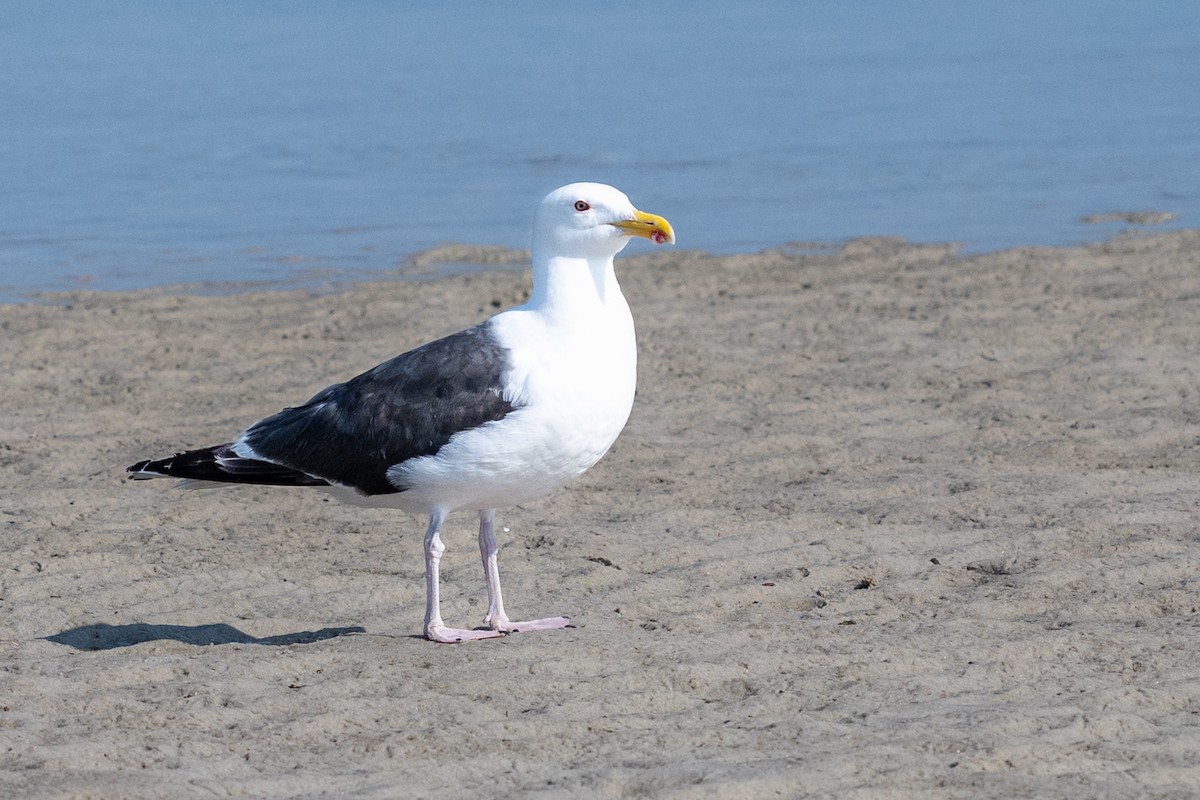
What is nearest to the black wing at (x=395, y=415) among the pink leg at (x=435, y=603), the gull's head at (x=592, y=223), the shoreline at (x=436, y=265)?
the pink leg at (x=435, y=603)

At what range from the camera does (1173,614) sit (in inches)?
237

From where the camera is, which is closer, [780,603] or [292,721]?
[292,721]

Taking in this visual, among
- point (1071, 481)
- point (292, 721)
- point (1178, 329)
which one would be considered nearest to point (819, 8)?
point (1178, 329)

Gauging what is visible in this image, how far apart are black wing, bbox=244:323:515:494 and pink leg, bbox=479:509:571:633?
0.46m

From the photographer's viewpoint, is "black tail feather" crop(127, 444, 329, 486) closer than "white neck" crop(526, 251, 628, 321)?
No

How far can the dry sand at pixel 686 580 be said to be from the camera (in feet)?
15.8

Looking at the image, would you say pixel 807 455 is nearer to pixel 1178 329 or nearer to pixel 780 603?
pixel 780 603

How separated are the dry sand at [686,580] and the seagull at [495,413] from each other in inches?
21.3

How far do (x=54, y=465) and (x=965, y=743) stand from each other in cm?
516

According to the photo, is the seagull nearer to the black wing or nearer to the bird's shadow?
the black wing

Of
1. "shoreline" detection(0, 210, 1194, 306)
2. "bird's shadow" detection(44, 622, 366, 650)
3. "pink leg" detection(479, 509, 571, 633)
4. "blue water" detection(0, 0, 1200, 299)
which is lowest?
"bird's shadow" detection(44, 622, 366, 650)

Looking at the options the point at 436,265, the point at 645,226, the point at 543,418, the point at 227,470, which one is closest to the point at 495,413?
the point at 543,418

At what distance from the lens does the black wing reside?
5883mm

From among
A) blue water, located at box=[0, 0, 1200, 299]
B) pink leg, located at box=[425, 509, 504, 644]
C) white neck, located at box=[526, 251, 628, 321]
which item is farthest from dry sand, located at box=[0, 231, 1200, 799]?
blue water, located at box=[0, 0, 1200, 299]
